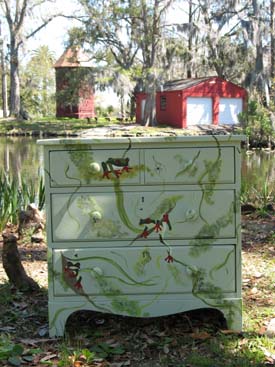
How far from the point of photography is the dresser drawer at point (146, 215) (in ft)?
10.7

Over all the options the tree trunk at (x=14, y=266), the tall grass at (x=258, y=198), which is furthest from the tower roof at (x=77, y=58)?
the tree trunk at (x=14, y=266)

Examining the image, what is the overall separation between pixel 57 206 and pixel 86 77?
1499 inches

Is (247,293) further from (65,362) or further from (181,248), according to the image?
(65,362)

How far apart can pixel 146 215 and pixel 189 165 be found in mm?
374

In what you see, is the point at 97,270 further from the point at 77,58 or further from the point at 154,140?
the point at 77,58

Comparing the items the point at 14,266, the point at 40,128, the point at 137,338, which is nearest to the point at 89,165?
the point at 137,338

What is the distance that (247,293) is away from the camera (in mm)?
4043

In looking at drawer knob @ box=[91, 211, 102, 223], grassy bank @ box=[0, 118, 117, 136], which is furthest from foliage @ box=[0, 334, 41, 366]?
grassy bank @ box=[0, 118, 117, 136]

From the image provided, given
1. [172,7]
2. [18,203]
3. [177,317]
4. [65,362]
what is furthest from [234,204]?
[172,7]

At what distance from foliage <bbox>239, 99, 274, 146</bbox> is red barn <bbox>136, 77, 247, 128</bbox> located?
9280 millimetres

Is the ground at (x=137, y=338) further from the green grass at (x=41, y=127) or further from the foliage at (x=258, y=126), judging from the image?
the green grass at (x=41, y=127)

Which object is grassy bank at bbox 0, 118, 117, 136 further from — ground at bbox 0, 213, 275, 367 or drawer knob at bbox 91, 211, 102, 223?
drawer knob at bbox 91, 211, 102, 223

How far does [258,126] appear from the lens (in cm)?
2836

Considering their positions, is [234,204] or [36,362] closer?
[36,362]
